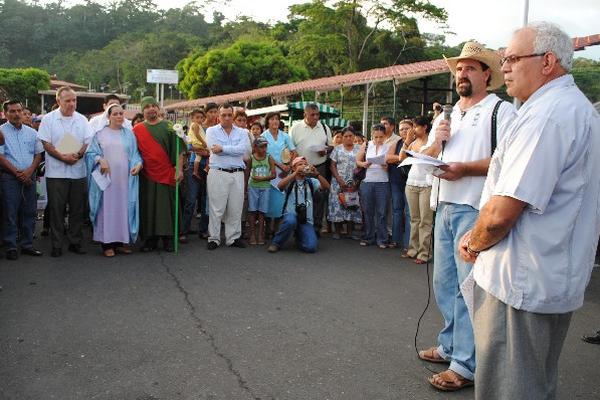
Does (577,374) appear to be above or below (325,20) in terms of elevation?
below

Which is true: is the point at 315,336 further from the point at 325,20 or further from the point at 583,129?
the point at 325,20

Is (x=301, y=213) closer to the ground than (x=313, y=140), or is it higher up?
closer to the ground

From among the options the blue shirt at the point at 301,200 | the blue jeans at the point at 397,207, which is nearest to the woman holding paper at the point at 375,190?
the blue jeans at the point at 397,207

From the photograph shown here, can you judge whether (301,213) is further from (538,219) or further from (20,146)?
(538,219)

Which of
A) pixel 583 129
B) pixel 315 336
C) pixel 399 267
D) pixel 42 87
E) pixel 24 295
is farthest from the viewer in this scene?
pixel 42 87

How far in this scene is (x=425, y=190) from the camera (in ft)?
23.5

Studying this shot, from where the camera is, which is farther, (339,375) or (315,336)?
(315,336)

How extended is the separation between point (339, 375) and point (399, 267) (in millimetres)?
3334

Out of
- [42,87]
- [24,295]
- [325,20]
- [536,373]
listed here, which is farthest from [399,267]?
[42,87]

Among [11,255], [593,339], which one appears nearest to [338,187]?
[11,255]

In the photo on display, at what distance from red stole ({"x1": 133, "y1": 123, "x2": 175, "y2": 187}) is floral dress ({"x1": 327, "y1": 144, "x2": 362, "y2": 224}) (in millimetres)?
2642

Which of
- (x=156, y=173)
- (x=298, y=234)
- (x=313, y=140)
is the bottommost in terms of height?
(x=298, y=234)

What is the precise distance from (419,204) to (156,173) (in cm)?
341

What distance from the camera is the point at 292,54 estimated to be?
120 feet
